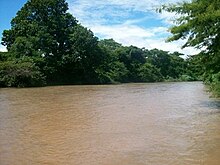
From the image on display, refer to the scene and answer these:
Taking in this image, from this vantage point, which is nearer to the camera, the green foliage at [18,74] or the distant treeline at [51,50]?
the green foliage at [18,74]

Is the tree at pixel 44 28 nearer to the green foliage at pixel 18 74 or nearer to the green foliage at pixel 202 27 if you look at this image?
the green foliage at pixel 18 74

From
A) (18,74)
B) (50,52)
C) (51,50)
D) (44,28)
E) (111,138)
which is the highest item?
(44,28)

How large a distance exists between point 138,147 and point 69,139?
181 centimetres

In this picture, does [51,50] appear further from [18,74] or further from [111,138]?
[111,138]

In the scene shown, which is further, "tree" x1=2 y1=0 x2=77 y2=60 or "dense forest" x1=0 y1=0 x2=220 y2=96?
"tree" x1=2 y1=0 x2=77 y2=60

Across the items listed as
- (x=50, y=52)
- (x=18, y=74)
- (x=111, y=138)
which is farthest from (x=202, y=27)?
(x=50, y=52)

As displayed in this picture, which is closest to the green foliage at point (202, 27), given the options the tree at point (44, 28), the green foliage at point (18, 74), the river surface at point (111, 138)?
the river surface at point (111, 138)

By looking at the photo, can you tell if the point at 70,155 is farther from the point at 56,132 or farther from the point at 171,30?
the point at 171,30

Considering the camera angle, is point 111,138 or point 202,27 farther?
point 202,27

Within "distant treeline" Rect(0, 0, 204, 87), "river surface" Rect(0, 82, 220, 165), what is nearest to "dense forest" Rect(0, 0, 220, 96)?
"distant treeline" Rect(0, 0, 204, 87)

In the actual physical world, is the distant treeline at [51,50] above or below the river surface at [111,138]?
above

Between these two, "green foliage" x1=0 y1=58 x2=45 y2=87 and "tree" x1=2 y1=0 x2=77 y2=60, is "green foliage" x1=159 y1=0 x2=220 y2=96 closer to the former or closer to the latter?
"green foliage" x1=0 y1=58 x2=45 y2=87

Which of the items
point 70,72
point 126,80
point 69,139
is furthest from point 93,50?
point 69,139

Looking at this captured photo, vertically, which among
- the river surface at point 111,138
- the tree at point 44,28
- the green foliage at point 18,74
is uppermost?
the tree at point 44,28
